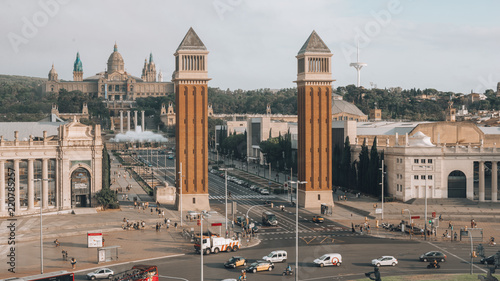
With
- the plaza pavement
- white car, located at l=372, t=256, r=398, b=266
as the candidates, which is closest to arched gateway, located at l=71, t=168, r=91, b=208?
the plaza pavement

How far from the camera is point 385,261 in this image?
68750 mm

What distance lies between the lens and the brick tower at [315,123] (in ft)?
366

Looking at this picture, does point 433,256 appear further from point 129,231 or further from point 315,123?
point 315,123

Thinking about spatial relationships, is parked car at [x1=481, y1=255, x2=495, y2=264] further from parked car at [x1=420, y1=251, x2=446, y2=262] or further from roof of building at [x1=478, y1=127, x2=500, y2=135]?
roof of building at [x1=478, y1=127, x2=500, y2=135]

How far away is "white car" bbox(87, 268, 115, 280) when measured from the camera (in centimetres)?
6306

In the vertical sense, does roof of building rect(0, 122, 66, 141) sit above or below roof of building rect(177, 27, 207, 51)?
below

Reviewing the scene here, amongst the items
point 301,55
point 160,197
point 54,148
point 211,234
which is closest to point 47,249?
point 211,234

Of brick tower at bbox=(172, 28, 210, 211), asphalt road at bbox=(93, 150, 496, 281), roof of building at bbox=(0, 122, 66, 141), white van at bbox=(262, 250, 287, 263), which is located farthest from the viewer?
roof of building at bbox=(0, 122, 66, 141)

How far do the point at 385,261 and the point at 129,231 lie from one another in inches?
1494

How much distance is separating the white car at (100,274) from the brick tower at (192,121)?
1691 inches

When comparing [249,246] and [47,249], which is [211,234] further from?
[47,249]

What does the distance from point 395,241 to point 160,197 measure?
149 feet

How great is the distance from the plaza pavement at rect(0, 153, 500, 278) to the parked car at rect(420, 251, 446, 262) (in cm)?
1527

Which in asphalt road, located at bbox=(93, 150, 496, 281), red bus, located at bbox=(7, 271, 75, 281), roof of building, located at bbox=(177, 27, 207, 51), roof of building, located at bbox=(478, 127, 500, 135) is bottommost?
asphalt road, located at bbox=(93, 150, 496, 281)
